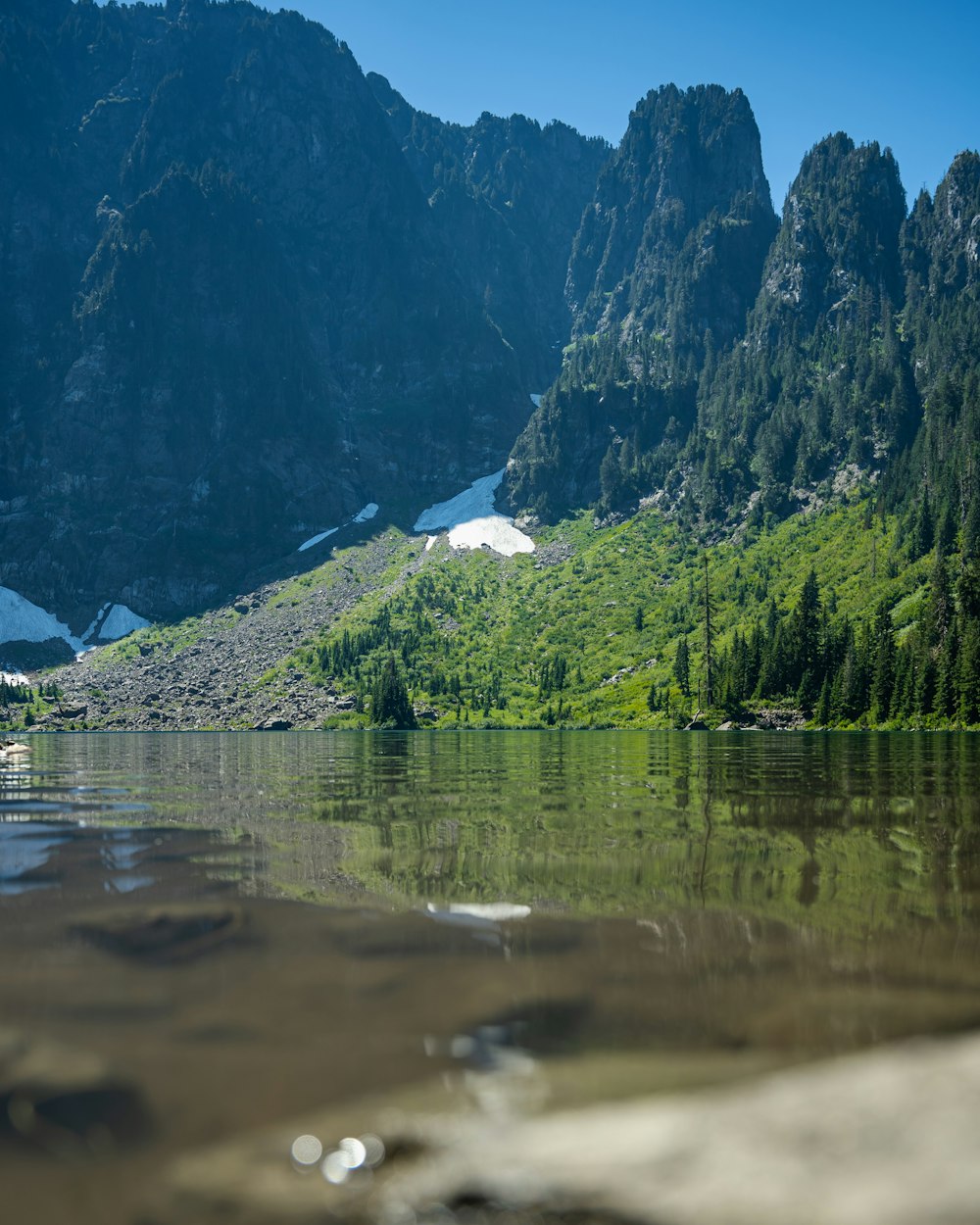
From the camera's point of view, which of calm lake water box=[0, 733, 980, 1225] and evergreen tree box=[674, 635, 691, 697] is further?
evergreen tree box=[674, 635, 691, 697]

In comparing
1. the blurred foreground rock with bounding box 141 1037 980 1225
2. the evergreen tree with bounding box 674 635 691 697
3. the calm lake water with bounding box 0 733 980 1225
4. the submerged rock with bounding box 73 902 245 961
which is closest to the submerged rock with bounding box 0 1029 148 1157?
the calm lake water with bounding box 0 733 980 1225

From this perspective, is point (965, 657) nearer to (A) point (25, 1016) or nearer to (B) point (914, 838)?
(B) point (914, 838)

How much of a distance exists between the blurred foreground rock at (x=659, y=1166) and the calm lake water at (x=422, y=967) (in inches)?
12.7

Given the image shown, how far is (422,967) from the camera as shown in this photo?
Result: 846 cm

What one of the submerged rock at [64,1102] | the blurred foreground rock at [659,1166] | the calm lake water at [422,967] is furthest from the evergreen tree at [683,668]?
the submerged rock at [64,1102]

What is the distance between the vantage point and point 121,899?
11648mm

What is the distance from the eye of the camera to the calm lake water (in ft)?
19.0

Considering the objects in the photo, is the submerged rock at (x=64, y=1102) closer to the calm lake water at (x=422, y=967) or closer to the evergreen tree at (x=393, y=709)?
the calm lake water at (x=422, y=967)

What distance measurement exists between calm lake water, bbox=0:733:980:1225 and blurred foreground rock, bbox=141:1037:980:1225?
1.05 ft

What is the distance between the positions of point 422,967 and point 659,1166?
3.89 metres

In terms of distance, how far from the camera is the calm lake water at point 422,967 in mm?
5801

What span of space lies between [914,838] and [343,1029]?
13682mm

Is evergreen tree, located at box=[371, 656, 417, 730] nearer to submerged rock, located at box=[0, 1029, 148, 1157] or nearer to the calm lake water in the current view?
the calm lake water

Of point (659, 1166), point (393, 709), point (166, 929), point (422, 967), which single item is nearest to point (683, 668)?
point (393, 709)
